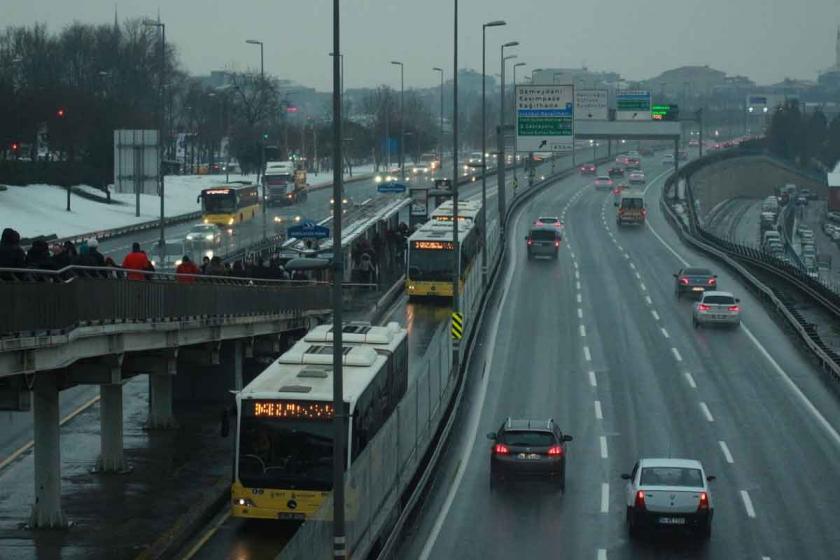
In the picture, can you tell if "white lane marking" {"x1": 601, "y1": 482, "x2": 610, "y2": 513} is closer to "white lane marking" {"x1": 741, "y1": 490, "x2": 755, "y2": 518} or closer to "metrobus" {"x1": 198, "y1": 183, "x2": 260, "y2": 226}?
"white lane marking" {"x1": 741, "y1": 490, "x2": 755, "y2": 518}

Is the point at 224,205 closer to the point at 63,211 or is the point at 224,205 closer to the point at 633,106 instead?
the point at 63,211

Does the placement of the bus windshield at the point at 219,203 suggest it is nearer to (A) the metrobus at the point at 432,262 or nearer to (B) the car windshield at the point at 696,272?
(A) the metrobus at the point at 432,262

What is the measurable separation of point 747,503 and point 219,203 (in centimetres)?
5894

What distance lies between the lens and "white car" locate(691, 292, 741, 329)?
1879 inches

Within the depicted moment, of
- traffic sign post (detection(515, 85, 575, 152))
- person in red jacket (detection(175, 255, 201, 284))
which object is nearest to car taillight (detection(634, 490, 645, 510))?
person in red jacket (detection(175, 255, 201, 284))

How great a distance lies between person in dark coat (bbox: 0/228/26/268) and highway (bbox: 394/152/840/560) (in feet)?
24.7

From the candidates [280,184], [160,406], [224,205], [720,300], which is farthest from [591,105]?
[160,406]

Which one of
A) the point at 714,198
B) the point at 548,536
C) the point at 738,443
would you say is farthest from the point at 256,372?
the point at 714,198

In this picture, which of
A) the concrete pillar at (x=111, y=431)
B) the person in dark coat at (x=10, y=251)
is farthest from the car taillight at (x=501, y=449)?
the person in dark coat at (x=10, y=251)

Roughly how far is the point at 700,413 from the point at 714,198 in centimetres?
11254

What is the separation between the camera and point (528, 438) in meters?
26.9

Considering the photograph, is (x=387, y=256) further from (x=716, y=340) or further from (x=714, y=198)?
(x=714, y=198)

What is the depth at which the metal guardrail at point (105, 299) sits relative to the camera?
58.7ft

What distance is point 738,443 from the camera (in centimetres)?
3158
